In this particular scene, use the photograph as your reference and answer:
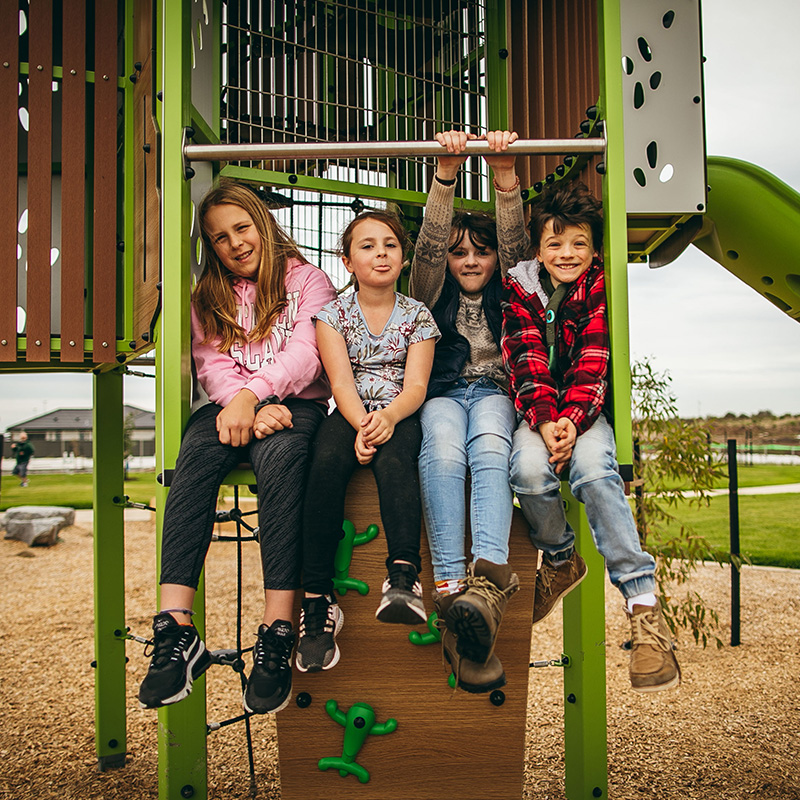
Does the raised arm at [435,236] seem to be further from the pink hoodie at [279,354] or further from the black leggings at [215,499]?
the black leggings at [215,499]

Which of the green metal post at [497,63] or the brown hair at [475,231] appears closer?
the brown hair at [475,231]

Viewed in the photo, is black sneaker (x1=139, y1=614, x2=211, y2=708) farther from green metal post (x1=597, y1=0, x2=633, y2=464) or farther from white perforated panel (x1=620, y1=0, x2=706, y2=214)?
white perforated panel (x1=620, y1=0, x2=706, y2=214)

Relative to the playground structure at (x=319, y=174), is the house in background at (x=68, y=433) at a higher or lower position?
lower

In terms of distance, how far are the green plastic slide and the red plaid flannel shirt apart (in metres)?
1.67

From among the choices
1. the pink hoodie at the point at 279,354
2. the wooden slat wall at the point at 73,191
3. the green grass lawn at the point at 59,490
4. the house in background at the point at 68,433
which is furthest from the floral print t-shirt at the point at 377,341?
the house in background at the point at 68,433

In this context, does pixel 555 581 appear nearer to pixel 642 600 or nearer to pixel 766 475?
pixel 642 600

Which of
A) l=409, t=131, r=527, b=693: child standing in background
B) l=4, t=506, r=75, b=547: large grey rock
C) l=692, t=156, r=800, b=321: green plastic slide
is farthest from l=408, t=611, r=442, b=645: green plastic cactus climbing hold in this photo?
l=4, t=506, r=75, b=547: large grey rock

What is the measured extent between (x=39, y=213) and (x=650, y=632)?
9.36ft

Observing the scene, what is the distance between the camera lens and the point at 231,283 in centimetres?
282

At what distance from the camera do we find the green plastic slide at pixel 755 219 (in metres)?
3.78

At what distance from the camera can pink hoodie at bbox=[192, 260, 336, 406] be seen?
257 centimetres

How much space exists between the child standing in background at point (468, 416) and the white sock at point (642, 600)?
344 millimetres

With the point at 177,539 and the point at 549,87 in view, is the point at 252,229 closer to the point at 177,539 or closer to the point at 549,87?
the point at 177,539

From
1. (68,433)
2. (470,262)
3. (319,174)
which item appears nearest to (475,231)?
(470,262)
